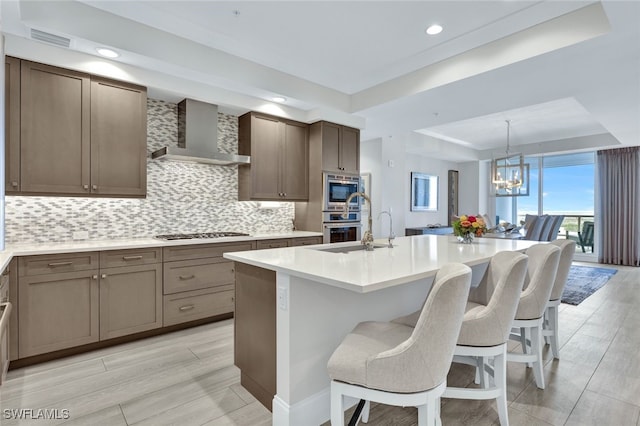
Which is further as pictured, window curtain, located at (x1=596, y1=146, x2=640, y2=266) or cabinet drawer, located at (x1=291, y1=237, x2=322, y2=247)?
window curtain, located at (x1=596, y1=146, x2=640, y2=266)

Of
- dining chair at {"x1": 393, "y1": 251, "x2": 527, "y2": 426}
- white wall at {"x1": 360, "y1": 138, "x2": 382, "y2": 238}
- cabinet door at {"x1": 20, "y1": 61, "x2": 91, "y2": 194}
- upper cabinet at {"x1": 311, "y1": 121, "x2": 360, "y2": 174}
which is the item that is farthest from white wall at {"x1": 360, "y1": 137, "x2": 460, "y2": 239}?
cabinet door at {"x1": 20, "y1": 61, "x2": 91, "y2": 194}

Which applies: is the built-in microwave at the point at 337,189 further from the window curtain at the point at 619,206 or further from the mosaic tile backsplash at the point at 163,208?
the window curtain at the point at 619,206

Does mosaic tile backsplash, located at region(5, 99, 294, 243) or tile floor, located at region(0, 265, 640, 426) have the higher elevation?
mosaic tile backsplash, located at region(5, 99, 294, 243)

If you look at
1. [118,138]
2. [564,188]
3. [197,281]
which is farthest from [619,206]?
[118,138]

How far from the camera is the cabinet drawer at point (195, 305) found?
10.5ft

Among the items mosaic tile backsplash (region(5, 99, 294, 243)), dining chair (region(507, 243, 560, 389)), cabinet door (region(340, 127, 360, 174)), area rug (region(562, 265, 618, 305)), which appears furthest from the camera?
cabinet door (region(340, 127, 360, 174))

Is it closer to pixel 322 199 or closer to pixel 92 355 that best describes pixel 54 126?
pixel 92 355

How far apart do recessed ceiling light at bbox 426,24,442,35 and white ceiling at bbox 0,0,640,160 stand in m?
0.09

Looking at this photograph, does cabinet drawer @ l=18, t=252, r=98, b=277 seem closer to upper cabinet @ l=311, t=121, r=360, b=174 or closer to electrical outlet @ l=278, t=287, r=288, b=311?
electrical outlet @ l=278, t=287, r=288, b=311

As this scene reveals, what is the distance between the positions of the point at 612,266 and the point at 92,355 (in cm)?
922

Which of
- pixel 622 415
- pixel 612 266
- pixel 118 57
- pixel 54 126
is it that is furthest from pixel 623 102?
pixel 54 126

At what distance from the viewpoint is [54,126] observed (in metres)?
2.76

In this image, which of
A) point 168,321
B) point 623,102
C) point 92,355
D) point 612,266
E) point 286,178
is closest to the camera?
point 92,355

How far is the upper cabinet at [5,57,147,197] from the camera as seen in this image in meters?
2.61
